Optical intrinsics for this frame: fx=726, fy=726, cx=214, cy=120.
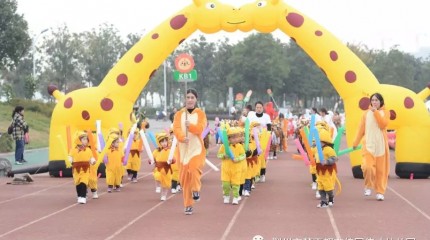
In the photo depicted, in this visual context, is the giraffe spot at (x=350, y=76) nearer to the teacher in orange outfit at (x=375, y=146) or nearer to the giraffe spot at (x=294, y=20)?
the giraffe spot at (x=294, y=20)

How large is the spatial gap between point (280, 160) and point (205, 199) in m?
11.0

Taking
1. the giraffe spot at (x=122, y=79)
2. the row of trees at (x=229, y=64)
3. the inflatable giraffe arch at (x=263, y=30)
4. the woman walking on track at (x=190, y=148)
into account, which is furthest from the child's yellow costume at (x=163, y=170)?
the row of trees at (x=229, y=64)

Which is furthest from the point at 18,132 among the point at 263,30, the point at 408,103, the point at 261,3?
the point at 408,103

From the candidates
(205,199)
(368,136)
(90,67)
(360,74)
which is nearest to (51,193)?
(205,199)

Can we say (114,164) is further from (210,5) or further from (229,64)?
(229,64)

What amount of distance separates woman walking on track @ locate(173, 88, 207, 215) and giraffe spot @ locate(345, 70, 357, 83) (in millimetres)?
6595

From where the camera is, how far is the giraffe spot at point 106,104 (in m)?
17.3

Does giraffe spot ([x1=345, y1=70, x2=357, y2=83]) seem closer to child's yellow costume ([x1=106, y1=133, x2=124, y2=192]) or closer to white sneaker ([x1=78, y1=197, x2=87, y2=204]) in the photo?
child's yellow costume ([x1=106, y1=133, x2=124, y2=192])

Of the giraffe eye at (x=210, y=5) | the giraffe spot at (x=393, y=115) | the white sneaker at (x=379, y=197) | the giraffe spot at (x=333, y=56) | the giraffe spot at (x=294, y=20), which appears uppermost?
the giraffe eye at (x=210, y=5)

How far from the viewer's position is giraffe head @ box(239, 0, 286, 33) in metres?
17.2

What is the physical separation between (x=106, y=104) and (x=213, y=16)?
10.8 ft

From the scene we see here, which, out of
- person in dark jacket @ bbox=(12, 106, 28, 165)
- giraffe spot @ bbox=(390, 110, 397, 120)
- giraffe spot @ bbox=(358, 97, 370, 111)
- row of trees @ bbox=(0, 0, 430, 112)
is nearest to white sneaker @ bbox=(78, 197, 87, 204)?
giraffe spot @ bbox=(358, 97, 370, 111)

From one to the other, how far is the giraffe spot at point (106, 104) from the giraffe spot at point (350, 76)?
18.4 ft

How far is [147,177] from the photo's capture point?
17891 mm
